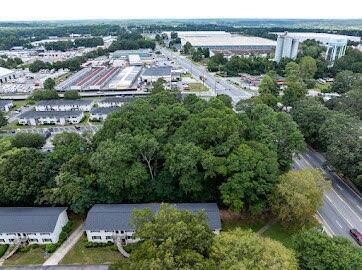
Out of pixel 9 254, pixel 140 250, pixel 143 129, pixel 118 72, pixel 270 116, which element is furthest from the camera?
pixel 118 72

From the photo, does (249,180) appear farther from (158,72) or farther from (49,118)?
(158,72)

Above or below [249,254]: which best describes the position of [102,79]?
below

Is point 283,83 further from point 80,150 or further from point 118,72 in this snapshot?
point 80,150

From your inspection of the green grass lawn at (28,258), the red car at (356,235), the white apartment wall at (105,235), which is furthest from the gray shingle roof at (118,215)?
the red car at (356,235)

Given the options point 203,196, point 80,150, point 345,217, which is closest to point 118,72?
point 80,150

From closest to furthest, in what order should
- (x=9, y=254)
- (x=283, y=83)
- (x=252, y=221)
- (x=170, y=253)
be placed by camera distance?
(x=170, y=253)
(x=9, y=254)
(x=252, y=221)
(x=283, y=83)

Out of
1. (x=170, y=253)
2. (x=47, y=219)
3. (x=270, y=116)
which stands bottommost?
(x=47, y=219)

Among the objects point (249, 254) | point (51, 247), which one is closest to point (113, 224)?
point (51, 247)

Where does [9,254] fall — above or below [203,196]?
below
